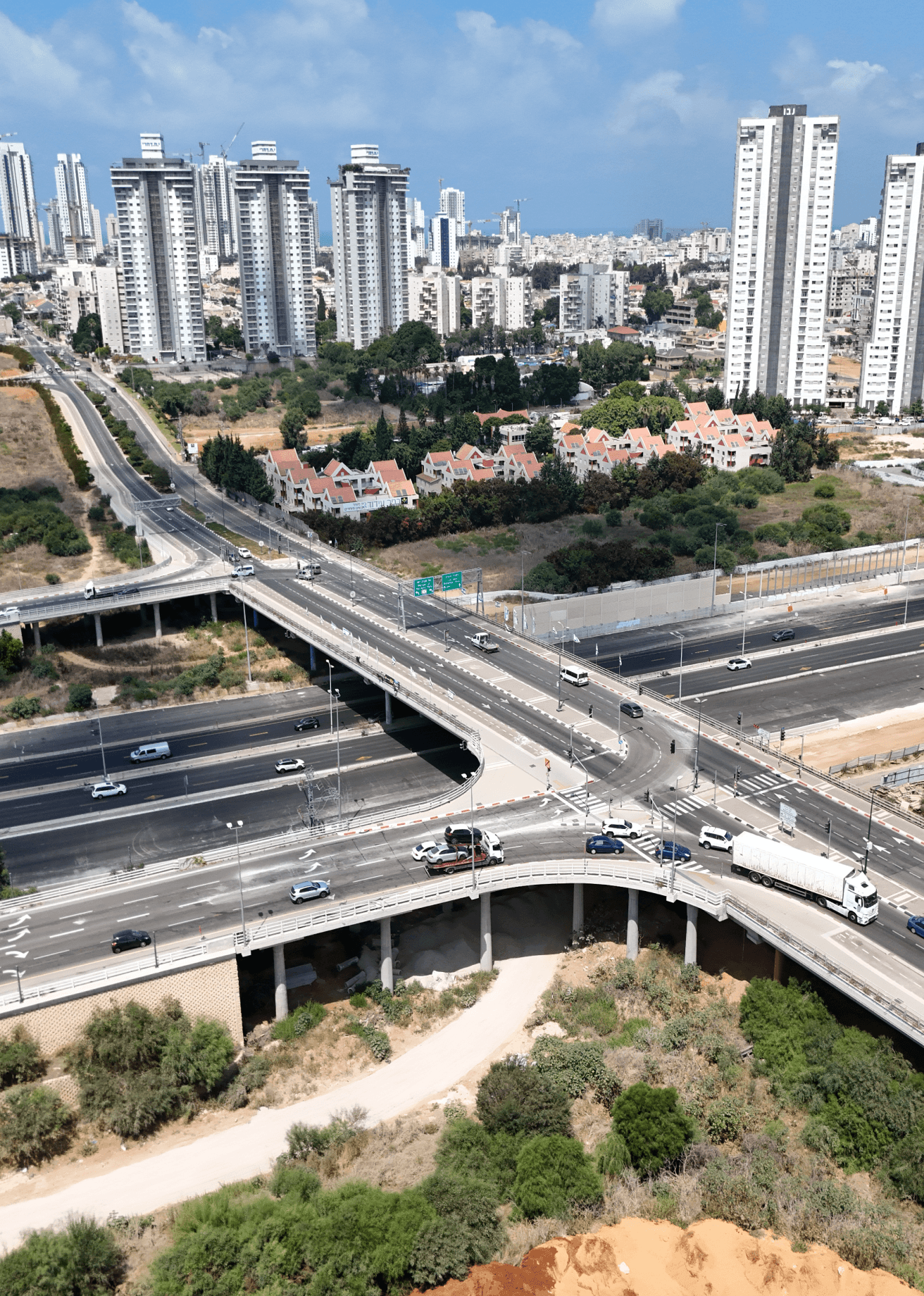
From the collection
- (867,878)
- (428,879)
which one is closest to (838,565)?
(867,878)

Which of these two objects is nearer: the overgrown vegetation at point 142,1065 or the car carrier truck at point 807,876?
the overgrown vegetation at point 142,1065

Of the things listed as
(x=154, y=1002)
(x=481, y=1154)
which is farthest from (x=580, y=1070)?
(x=154, y=1002)

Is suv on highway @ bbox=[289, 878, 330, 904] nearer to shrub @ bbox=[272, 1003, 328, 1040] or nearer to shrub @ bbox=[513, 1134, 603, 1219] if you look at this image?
shrub @ bbox=[272, 1003, 328, 1040]

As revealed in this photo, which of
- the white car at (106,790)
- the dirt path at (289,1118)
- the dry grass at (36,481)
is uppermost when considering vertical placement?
the dry grass at (36,481)

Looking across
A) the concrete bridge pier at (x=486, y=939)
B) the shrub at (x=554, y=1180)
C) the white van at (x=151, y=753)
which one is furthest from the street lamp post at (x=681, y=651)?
the shrub at (x=554, y=1180)

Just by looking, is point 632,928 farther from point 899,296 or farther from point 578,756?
point 899,296

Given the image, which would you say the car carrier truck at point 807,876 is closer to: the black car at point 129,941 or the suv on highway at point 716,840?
the suv on highway at point 716,840
